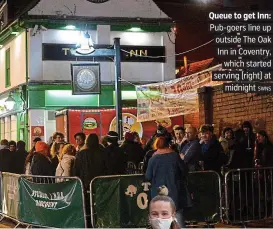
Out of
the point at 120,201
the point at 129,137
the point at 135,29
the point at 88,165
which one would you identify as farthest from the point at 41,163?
the point at 135,29

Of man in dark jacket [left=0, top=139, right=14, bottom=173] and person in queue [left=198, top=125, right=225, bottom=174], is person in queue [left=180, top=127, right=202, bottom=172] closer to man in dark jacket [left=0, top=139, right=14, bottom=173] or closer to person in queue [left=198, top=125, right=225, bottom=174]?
person in queue [left=198, top=125, right=225, bottom=174]

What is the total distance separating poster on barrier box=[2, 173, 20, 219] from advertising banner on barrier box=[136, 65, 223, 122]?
16.4ft

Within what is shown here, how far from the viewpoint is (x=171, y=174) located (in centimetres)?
994

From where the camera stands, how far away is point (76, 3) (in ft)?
86.1

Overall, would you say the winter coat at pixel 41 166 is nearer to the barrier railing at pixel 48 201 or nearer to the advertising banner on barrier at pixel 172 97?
the barrier railing at pixel 48 201

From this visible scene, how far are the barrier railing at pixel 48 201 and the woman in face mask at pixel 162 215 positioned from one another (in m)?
6.33

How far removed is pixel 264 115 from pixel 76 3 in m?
13.4

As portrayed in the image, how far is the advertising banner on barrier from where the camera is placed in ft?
52.0

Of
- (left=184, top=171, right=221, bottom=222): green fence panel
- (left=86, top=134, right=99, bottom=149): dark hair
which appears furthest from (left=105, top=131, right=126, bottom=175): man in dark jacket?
(left=184, top=171, right=221, bottom=222): green fence panel

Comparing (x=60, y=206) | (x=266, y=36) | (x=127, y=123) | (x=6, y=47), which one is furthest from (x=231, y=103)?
(x=6, y=47)

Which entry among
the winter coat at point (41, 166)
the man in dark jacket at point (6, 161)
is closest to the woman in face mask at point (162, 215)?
the winter coat at point (41, 166)

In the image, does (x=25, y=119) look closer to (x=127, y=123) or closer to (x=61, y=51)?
(x=61, y=51)

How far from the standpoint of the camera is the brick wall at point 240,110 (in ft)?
47.8

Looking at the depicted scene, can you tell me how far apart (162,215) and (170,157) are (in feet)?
17.0
